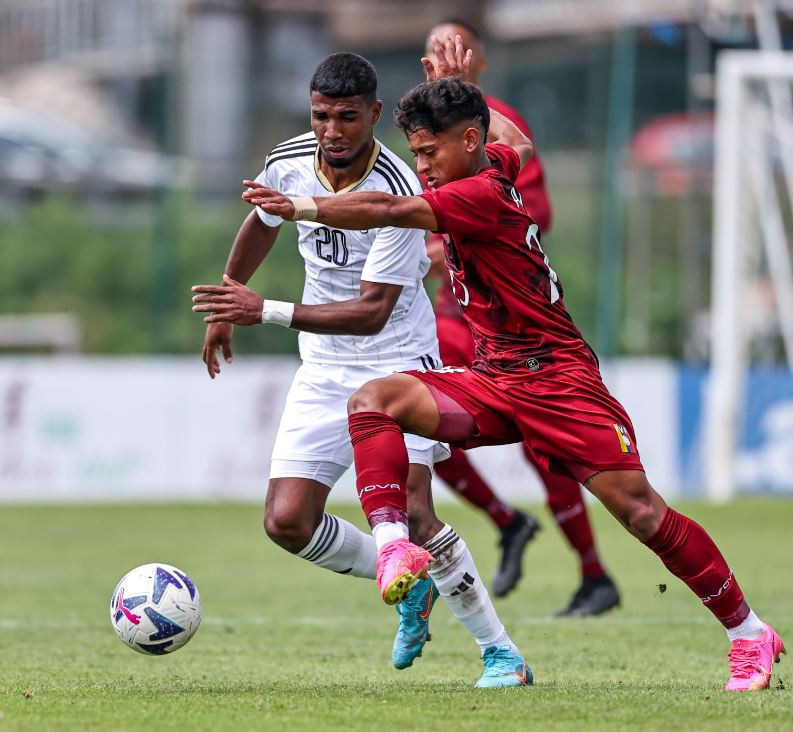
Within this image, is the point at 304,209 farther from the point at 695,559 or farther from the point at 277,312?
the point at 695,559

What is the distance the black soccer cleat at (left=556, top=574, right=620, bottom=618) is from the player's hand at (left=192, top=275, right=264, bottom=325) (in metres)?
3.31

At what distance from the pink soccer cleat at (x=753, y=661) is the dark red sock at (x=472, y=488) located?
3.02m

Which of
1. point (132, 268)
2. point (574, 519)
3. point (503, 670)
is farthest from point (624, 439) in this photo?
point (132, 268)

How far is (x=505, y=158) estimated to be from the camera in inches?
230

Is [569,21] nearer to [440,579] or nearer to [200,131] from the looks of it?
[200,131]

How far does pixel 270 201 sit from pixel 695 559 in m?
1.94

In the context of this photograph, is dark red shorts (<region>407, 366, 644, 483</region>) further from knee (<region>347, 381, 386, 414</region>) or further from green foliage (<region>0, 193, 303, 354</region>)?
green foliage (<region>0, 193, 303, 354</region>)

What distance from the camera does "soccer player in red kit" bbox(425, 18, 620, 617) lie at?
26.7 ft

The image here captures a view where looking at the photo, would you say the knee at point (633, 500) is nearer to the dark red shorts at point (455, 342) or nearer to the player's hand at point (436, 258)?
the player's hand at point (436, 258)

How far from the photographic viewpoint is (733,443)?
53.7 ft

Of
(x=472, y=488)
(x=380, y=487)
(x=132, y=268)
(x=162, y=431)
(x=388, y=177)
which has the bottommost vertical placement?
(x=162, y=431)

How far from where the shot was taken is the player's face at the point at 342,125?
20.0 feet

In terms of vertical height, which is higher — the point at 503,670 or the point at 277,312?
the point at 277,312

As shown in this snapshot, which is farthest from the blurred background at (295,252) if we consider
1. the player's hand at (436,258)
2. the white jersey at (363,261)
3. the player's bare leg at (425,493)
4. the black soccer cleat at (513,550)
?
the player's bare leg at (425,493)
